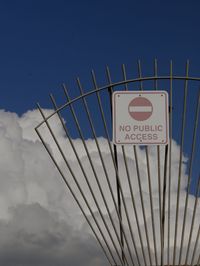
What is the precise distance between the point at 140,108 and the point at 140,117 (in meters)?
0.21

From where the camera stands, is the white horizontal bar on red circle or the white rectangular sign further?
the white horizontal bar on red circle

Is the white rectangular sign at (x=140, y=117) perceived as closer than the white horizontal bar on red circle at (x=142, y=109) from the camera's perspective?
Yes

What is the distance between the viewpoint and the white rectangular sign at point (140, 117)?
557 inches

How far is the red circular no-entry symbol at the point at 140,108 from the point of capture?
1428 centimetres

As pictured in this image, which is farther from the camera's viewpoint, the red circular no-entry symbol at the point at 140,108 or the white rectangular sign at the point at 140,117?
the red circular no-entry symbol at the point at 140,108

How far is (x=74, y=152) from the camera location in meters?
14.2

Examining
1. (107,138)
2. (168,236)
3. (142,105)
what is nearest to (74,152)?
(107,138)

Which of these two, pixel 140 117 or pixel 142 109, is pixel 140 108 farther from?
pixel 140 117

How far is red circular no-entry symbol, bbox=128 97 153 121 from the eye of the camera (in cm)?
1428

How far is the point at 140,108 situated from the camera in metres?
14.3

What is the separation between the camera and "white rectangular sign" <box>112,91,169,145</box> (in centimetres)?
1415

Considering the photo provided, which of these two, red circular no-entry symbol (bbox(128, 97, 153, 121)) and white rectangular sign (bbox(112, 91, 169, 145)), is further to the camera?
red circular no-entry symbol (bbox(128, 97, 153, 121))

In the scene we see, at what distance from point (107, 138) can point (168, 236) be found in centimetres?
252

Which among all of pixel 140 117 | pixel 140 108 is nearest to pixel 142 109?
pixel 140 108
